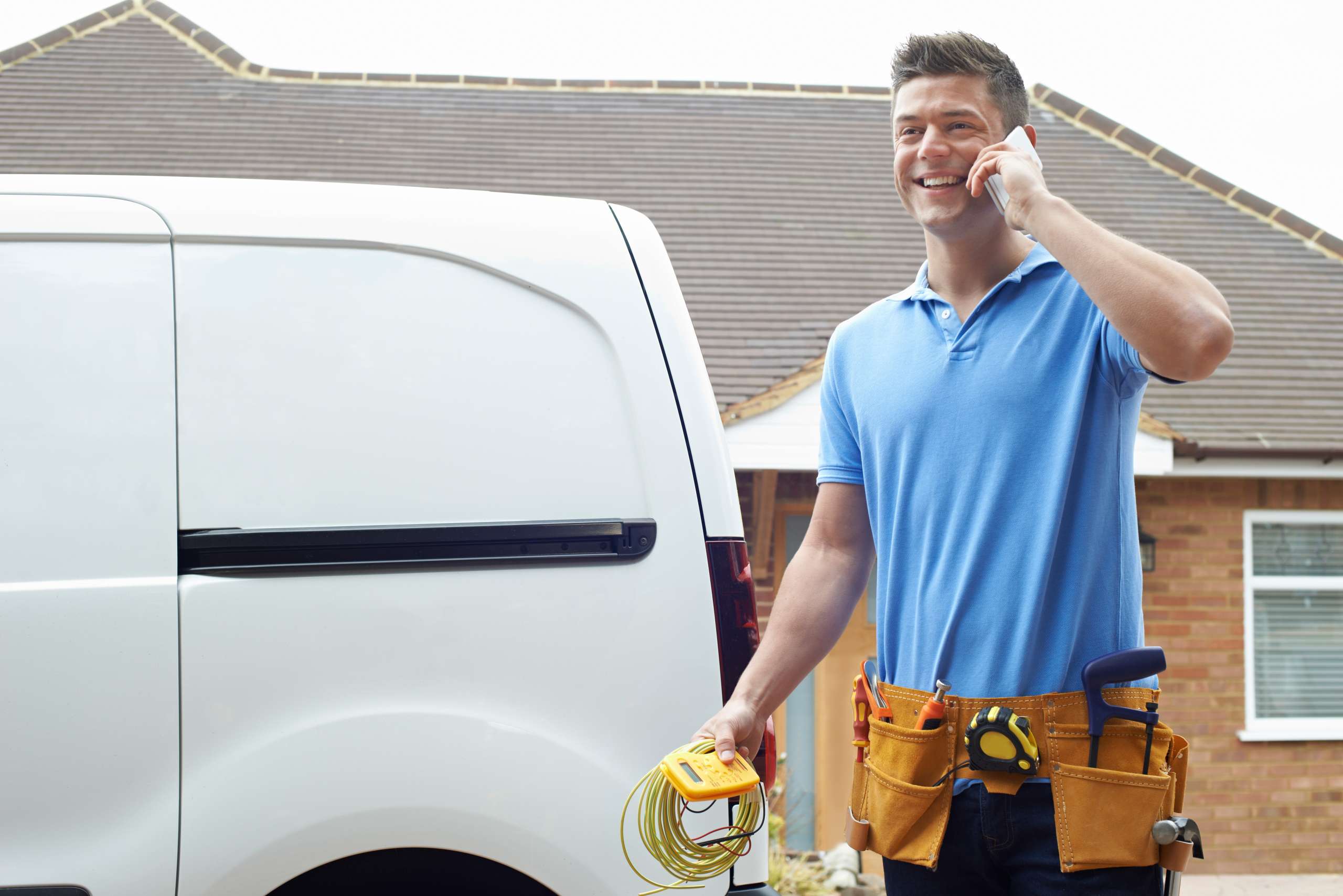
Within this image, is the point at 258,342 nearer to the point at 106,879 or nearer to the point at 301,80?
the point at 106,879

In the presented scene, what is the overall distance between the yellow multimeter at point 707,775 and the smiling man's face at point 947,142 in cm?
92

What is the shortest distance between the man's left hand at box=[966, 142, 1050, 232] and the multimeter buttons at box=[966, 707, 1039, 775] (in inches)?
28.2

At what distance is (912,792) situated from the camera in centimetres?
166

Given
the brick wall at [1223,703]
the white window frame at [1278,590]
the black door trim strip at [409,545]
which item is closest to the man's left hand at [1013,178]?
the black door trim strip at [409,545]

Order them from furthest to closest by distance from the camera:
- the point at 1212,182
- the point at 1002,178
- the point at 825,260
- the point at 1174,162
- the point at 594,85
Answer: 1. the point at 594,85
2. the point at 1174,162
3. the point at 1212,182
4. the point at 825,260
5. the point at 1002,178

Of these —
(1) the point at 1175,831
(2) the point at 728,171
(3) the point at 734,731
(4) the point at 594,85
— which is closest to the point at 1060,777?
(1) the point at 1175,831

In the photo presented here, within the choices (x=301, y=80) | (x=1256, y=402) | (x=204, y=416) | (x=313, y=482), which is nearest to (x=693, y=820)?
(x=313, y=482)

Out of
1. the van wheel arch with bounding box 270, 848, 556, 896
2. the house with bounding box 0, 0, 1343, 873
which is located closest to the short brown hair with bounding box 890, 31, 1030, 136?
the van wheel arch with bounding box 270, 848, 556, 896

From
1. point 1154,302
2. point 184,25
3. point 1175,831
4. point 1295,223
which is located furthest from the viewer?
point 184,25

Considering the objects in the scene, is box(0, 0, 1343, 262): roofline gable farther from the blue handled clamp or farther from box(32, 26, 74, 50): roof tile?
the blue handled clamp

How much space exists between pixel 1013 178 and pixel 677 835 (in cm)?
115

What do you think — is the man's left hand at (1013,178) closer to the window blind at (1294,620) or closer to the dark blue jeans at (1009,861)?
the dark blue jeans at (1009,861)

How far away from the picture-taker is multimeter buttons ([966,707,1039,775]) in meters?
1.59

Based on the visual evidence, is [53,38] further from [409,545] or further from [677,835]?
[677,835]
